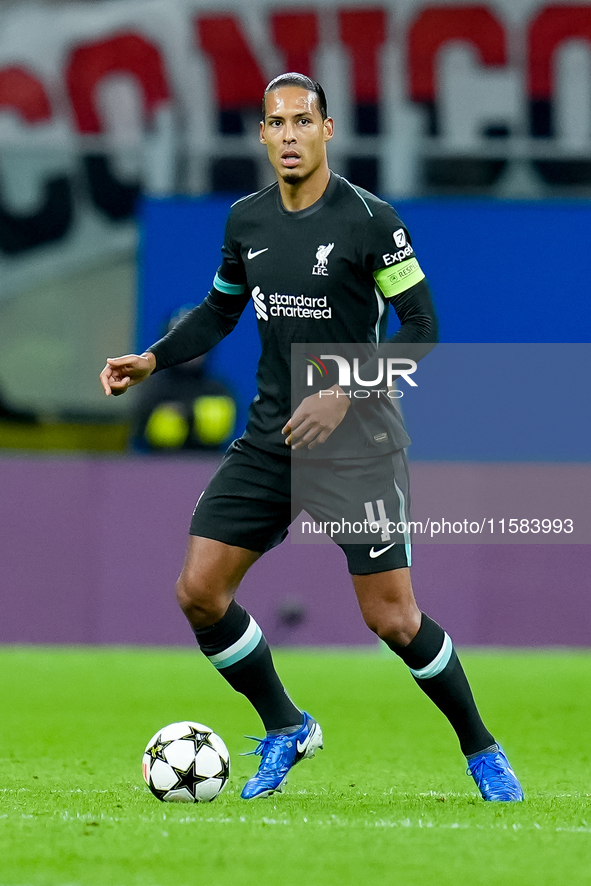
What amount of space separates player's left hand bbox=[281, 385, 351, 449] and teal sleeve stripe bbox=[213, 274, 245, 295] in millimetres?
624

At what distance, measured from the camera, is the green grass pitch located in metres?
3.31

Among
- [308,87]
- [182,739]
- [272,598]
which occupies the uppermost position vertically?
[308,87]

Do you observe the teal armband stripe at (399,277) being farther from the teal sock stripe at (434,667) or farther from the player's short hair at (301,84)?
the teal sock stripe at (434,667)

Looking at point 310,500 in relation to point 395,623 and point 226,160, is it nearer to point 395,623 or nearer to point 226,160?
point 395,623

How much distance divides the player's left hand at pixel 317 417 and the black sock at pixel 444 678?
67cm

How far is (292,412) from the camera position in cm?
434

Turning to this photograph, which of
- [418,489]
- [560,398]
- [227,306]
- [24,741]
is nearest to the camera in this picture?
[227,306]

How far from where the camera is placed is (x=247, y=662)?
4480mm

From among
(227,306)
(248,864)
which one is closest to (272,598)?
(227,306)

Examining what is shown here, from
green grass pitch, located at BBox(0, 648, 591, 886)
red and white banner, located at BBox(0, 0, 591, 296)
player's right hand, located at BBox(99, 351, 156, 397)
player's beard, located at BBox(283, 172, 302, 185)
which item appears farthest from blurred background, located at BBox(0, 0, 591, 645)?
player's beard, located at BBox(283, 172, 302, 185)

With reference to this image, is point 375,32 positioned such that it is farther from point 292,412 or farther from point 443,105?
point 292,412

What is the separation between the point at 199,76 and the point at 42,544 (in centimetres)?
723

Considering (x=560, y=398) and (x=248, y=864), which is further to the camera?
(x=560, y=398)

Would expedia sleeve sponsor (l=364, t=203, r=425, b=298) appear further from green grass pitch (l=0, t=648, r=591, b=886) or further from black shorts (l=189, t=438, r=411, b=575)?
Answer: green grass pitch (l=0, t=648, r=591, b=886)
